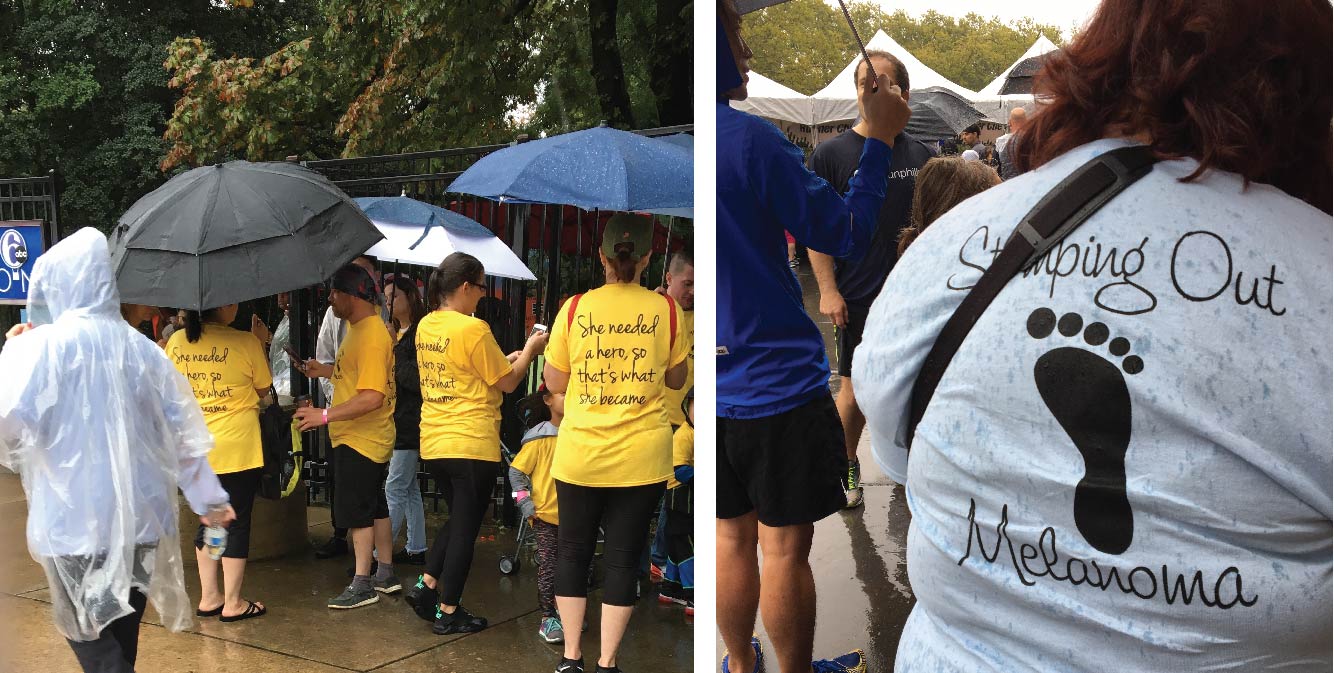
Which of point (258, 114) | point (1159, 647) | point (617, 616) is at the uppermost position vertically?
point (258, 114)

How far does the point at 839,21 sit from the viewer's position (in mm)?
1688

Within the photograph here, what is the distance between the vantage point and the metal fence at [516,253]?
6422 millimetres

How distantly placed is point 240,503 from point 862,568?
3630 mm

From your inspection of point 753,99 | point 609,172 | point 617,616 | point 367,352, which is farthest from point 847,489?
point 367,352

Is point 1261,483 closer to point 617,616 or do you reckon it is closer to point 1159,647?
point 1159,647

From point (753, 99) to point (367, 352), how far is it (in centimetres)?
386

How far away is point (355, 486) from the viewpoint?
17.9ft

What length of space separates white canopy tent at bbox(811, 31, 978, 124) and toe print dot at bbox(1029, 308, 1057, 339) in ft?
1.76

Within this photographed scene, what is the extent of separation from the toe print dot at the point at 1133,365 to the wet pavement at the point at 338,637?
155 inches

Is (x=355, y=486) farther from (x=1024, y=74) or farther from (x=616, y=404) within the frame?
(x=1024, y=74)

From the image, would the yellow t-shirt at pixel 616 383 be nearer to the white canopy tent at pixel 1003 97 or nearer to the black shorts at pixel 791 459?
the black shorts at pixel 791 459

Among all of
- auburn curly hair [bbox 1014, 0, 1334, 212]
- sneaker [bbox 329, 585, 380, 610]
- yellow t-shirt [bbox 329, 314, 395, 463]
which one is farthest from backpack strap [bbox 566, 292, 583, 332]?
auburn curly hair [bbox 1014, 0, 1334, 212]

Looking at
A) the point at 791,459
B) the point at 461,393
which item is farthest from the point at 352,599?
the point at 791,459

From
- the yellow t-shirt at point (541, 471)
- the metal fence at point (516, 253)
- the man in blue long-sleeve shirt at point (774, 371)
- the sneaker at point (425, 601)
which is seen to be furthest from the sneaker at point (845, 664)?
the metal fence at point (516, 253)
